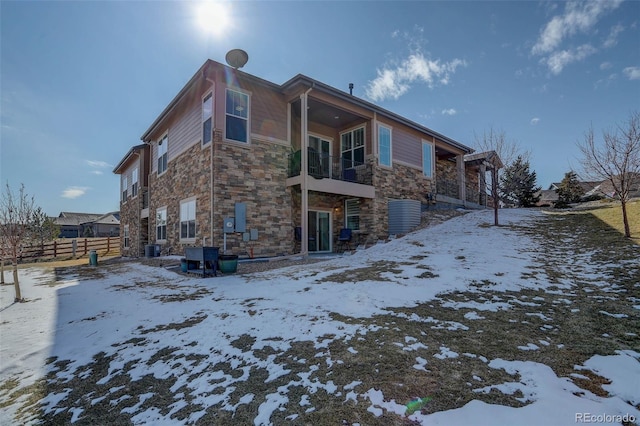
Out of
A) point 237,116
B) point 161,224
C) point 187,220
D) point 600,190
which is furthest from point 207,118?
point 600,190

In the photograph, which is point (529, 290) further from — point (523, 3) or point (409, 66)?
point (409, 66)

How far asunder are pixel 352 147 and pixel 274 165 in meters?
4.70

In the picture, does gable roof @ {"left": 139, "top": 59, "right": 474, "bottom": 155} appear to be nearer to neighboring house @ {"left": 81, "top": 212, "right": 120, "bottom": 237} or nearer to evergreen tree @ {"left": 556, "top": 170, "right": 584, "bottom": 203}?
evergreen tree @ {"left": 556, "top": 170, "right": 584, "bottom": 203}

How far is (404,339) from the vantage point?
3547mm

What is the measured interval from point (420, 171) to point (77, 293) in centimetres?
1523

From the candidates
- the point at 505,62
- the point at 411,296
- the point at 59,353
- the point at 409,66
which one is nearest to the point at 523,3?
the point at 505,62

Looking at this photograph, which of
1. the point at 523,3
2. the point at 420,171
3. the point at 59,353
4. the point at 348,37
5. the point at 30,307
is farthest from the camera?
the point at 420,171

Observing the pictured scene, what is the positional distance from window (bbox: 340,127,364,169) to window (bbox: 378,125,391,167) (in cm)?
86

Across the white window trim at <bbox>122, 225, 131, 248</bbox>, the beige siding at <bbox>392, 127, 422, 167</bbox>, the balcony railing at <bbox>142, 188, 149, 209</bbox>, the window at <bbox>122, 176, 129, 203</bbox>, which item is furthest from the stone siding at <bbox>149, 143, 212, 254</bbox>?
the beige siding at <bbox>392, 127, 422, 167</bbox>

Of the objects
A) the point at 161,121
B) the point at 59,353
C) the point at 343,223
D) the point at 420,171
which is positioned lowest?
the point at 59,353

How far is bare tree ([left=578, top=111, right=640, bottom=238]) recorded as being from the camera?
904cm

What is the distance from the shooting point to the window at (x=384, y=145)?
14.1 m

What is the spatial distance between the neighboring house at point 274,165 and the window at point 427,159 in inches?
2.4

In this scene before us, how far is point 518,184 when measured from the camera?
53.6ft
